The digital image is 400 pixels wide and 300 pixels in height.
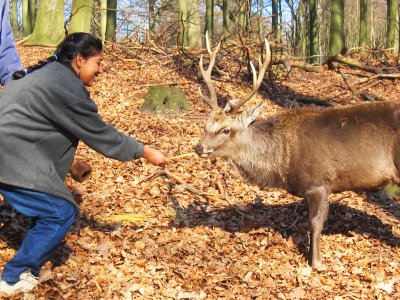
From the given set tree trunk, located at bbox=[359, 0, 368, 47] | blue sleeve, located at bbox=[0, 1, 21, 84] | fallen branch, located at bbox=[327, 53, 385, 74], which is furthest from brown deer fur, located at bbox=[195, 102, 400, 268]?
tree trunk, located at bbox=[359, 0, 368, 47]

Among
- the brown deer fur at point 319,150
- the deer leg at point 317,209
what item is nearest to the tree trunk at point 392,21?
the brown deer fur at point 319,150

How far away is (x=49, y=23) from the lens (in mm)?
14734

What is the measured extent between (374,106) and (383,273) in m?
1.94

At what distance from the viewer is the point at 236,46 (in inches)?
529

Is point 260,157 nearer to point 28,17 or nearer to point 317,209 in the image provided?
→ point 317,209

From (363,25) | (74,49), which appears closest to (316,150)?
(74,49)

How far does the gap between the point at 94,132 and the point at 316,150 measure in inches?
111

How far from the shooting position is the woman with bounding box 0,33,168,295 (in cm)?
407

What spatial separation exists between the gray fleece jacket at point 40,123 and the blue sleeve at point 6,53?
3.09 feet

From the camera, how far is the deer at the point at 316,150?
5.72 m

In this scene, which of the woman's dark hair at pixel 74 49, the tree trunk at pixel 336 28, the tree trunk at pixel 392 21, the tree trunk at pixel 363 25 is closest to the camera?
the woman's dark hair at pixel 74 49

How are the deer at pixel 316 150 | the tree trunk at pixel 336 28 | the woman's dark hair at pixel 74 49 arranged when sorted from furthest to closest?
the tree trunk at pixel 336 28, the deer at pixel 316 150, the woman's dark hair at pixel 74 49

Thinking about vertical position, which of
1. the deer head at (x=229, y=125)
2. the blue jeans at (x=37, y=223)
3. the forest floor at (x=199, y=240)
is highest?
the deer head at (x=229, y=125)

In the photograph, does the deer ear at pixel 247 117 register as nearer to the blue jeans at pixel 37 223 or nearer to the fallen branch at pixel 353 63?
the blue jeans at pixel 37 223
